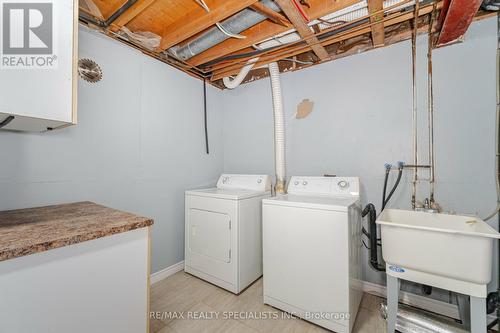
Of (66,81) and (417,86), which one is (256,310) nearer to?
(66,81)

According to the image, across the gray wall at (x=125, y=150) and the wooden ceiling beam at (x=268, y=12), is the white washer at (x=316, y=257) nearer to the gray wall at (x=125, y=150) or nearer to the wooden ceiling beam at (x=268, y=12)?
the gray wall at (x=125, y=150)

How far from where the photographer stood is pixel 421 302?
173 centimetres

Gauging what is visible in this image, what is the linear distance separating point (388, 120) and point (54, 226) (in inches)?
96.4

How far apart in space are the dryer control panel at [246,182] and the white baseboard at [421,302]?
130cm

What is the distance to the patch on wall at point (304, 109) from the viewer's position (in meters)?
2.27

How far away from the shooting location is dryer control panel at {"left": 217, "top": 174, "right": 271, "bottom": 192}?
7.33 feet

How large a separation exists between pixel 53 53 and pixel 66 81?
13cm

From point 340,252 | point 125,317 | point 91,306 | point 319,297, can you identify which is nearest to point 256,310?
point 319,297

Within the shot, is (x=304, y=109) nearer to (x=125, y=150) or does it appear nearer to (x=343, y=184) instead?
(x=343, y=184)

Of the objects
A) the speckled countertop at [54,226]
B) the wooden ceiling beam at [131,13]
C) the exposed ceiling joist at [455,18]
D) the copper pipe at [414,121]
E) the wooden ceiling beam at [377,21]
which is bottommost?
the speckled countertop at [54,226]

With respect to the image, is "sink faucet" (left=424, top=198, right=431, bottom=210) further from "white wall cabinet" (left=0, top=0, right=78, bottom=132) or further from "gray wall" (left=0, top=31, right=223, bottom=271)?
"white wall cabinet" (left=0, top=0, right=78, bottom=132)

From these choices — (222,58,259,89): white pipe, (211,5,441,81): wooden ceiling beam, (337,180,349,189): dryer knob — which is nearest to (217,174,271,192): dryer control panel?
(337,180,349,189): dryer knob

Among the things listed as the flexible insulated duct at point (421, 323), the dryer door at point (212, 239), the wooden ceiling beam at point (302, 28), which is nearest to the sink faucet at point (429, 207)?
the flexible insulated duct at point (421, 323)

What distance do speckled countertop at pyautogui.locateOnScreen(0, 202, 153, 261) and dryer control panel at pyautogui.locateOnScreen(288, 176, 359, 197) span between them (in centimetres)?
138
